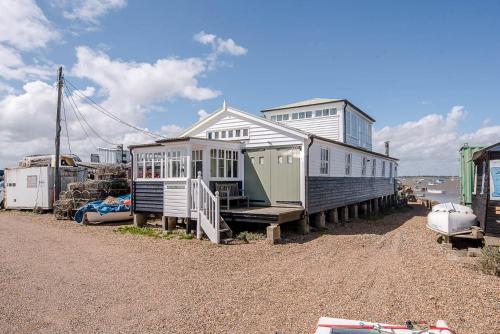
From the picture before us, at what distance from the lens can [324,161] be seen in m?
14.8

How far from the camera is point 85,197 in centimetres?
1928

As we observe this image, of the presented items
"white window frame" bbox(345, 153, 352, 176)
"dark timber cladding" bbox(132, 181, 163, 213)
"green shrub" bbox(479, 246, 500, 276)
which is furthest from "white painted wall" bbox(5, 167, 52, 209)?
"green shrub" bbox(479, 246, 500, 276)

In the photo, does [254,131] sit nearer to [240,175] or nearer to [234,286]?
[240,175]

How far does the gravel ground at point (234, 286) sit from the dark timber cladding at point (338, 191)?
2.48 metres

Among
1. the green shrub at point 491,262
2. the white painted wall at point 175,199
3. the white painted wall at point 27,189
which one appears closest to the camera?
the green shrub at point 491,262

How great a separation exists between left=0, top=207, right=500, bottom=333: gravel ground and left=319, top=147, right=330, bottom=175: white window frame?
377 centimetres

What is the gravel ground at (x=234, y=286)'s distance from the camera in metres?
5.27

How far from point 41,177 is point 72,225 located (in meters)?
8.29

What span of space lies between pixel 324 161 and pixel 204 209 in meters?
5.82

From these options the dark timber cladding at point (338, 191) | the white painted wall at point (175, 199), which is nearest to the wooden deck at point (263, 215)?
the dark timber cladding at point (338, 191)

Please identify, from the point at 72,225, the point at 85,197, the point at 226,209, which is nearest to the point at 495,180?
the point at 226,209

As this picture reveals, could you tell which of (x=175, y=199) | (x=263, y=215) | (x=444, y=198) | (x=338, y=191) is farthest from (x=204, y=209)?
(x=444, y=198)

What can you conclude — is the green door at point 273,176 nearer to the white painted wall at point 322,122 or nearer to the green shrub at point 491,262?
the green shrub at point 491,262

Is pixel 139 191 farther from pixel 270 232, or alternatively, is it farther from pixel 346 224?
pixel 346 224
